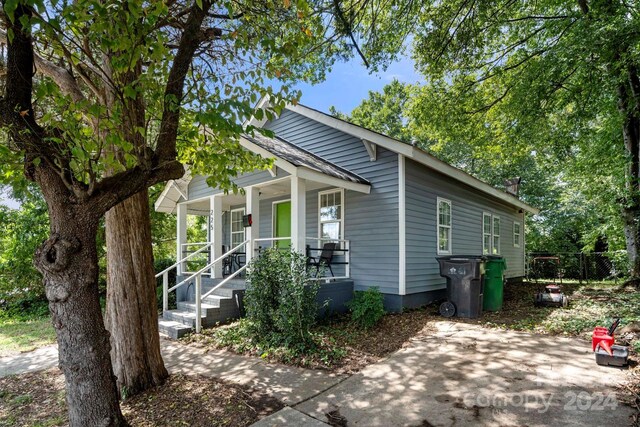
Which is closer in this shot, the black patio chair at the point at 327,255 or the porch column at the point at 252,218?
the porch column at the point at 252,218

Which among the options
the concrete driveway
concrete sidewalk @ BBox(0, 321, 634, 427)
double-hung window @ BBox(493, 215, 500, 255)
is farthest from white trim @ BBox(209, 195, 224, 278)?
double-hung window @ BBox(493, 215, 500, 255)

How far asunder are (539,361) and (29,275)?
13.5 meters

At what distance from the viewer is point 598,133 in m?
12.0

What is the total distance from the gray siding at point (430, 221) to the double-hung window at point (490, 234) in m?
0.41

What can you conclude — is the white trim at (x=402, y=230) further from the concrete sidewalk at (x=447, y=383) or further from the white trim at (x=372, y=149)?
the concrete sidewalk at (x=447, y=383)

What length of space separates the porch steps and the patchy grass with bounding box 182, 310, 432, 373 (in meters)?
0.25

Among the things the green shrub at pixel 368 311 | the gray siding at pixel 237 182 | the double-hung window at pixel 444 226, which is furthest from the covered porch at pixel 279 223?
the double-hung window at pixel 444 226

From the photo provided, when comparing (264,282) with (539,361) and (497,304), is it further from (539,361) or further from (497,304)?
(497,304)

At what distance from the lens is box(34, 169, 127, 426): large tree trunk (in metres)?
2.74

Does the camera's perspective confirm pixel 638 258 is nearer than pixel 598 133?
Yes

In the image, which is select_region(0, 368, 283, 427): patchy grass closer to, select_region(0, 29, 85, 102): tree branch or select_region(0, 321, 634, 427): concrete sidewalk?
select_region(0, 321, 634, 427): concrete sidewalk

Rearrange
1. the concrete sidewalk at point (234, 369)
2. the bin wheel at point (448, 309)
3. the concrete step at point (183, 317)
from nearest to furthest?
1. the concrete sidewalk at point (234, 369)
2. the concrete step at point (183, 317)
3. the bin wheel at point (448, 309)

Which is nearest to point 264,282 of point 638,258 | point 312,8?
point 312,8

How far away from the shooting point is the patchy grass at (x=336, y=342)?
4789 mm
